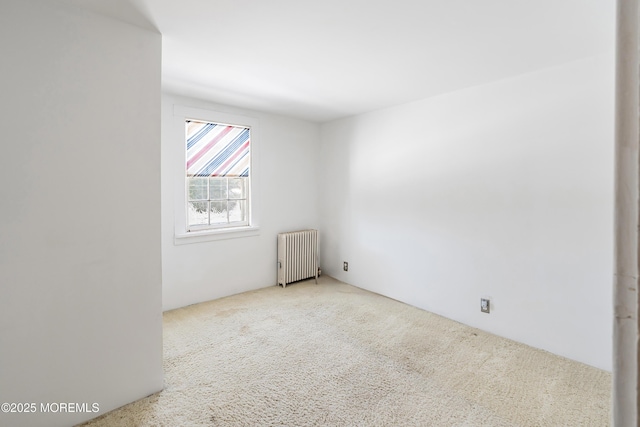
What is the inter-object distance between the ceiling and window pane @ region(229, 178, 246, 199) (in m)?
1.23

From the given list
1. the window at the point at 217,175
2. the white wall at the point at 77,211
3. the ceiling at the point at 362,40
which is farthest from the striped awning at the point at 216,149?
the white wall at the point at 77,211

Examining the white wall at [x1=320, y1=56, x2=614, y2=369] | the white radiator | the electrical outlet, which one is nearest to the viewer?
the white wall at [x1=320, y1=56, x2=614, y2=369]

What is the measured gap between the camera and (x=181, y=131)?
3.63 metres

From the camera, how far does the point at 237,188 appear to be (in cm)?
422

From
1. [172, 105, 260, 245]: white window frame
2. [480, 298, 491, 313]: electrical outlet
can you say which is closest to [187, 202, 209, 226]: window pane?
[172, 105, 260, 245]: white window frame

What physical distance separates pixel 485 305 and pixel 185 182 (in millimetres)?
3422

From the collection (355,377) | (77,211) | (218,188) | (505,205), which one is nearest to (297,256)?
(218,188)

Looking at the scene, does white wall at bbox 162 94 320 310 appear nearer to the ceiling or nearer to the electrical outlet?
the ceiling

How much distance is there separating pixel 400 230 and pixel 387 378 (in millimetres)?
1879

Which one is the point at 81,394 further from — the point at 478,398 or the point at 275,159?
the point at 275,159

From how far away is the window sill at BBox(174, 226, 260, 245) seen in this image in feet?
12.0

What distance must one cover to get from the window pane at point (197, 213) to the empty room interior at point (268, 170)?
0.06 feet

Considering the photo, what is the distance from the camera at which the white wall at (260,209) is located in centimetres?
357

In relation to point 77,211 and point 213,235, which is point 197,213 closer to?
point 213,235
